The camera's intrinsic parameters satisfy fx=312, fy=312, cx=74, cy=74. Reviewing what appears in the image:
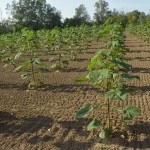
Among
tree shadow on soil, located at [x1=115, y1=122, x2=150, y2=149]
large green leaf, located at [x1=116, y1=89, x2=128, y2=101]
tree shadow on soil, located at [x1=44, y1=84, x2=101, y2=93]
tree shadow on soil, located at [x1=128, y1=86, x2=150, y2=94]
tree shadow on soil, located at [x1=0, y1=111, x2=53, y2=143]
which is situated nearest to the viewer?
large green leaf, located at [x1=116, y1=89, x2=128, y2=101]

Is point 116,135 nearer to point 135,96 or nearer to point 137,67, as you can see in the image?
point 135,96

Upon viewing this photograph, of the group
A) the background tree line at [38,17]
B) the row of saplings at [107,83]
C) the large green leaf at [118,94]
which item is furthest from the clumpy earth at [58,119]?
the background tree line at [38,17]

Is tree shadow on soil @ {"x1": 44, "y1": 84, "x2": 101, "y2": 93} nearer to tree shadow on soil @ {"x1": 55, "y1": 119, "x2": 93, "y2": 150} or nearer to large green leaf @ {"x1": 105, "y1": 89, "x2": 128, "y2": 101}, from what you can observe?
tree shadow on soil @ {"x1": 55, "y1": 119, "x2": 93, "y2": 150}

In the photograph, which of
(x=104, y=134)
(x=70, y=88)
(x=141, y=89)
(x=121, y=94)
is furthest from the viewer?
(x=70, y=88)

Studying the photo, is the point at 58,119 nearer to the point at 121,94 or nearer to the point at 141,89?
the point at 121,94

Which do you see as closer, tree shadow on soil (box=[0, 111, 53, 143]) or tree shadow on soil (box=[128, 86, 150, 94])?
tree shadow on soil (box=[0, 111, 53, 143])

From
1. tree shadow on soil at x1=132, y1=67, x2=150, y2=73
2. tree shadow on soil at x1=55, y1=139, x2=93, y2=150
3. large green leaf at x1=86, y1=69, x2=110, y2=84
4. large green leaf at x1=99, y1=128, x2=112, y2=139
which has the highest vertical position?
large green leaf at x1=86, y1=69, x2=110, y2=84

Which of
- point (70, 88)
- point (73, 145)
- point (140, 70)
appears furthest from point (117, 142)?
point (140, 70)

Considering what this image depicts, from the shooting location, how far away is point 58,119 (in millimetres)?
5973

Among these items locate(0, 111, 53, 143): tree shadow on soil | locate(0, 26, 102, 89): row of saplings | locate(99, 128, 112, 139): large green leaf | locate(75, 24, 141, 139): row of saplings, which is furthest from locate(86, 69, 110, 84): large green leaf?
locate(0, 26, 102, 89): row of saplings

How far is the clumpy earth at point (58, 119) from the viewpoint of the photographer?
4855 mm

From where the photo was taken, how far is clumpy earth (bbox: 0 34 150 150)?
486 centimetres

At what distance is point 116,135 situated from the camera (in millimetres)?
5023

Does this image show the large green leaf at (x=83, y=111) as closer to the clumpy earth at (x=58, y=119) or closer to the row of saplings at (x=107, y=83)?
the row of saplings at (x=107, y=83)
